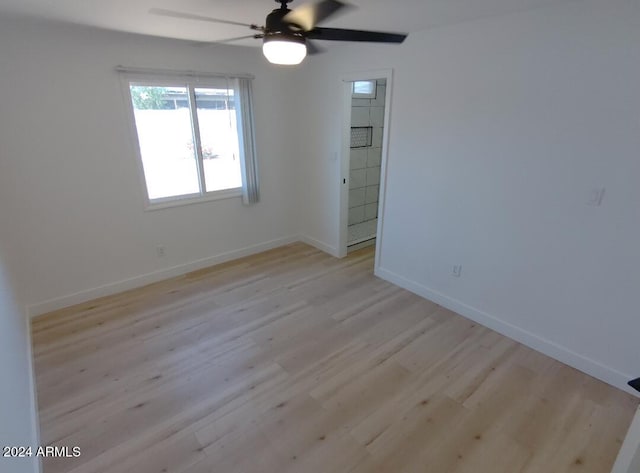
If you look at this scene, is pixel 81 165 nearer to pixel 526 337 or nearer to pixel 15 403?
pixel 15 403

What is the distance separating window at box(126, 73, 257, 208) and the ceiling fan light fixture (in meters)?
2.09

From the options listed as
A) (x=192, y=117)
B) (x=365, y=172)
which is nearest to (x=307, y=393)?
(x=192, y=117)

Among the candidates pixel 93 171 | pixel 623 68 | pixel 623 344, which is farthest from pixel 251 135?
pixel 623 344

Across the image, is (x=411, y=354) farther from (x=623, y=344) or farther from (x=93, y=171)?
(x=93, y=171)

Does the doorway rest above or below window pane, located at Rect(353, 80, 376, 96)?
below

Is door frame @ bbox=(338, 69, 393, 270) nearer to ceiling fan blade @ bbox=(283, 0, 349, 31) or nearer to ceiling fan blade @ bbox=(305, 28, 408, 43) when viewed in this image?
ceiling fan blade @ bbox=(305, 28, 408, 43)

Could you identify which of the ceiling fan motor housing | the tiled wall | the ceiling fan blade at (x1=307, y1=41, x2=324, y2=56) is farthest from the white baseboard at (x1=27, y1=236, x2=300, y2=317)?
the ceiling fan motor housing

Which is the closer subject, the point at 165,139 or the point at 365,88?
the point at 165,139

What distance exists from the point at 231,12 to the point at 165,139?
5.57ft

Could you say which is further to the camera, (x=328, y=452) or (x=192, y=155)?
(x=192, y=155)

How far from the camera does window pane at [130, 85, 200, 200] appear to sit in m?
3.37

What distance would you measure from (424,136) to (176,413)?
293cm

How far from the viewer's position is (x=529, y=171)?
2.46 m

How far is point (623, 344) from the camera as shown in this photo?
2260mm
